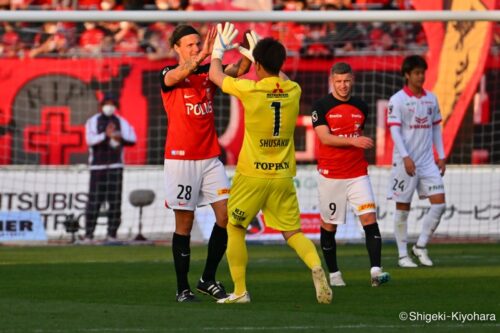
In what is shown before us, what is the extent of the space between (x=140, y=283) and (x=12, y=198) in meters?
7.56

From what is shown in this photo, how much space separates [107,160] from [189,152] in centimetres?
944

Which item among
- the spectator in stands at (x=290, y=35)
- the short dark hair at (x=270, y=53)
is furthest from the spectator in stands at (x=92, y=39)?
the short dark hair at (x=270, y=53)

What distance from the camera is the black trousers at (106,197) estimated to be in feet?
63.5

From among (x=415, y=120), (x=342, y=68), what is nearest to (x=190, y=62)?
(x=342, y=68)

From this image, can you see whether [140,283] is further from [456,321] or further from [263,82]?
[456,321]

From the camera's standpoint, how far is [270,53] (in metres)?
9.98

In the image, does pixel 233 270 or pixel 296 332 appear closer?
pixel 296 332

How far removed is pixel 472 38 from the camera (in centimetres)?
2033

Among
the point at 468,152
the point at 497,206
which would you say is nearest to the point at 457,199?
the point at 497,206

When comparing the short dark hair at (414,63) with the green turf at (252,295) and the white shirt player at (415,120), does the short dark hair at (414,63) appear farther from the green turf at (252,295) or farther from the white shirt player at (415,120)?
the green turf at (252,295)

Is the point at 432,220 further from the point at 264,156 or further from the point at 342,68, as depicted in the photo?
the point at 264,156

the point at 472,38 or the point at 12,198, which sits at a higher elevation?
the point at 472,38

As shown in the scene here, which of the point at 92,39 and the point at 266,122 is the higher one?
the point at 92,39

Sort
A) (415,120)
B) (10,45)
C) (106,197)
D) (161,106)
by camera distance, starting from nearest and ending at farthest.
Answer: (415,120)
(106,197)
(161,106)
(10,45)
